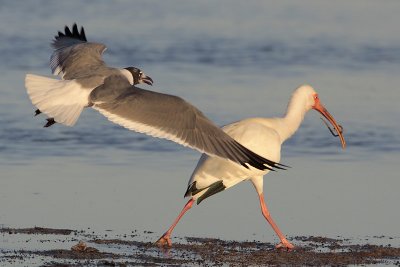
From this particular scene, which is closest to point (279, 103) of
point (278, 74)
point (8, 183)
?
point (278, 74)

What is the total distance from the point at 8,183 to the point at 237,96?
5489 mm

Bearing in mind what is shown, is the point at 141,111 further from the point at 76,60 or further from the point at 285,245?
the point at 76,60

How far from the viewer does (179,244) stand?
10148 mm

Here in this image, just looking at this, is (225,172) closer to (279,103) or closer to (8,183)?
(8,183)

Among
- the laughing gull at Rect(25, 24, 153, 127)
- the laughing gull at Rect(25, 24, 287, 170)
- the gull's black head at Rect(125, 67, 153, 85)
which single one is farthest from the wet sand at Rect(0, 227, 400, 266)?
the gull's black head at Rect(125, 67, 153, 85)

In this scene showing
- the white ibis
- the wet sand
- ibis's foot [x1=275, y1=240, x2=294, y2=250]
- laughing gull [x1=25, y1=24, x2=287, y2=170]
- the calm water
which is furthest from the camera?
the calm water

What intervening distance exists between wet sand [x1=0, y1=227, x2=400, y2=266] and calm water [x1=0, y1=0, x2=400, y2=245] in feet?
1.06

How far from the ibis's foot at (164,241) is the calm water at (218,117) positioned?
0.46m

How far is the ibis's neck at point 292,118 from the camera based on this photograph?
1153 centimetres

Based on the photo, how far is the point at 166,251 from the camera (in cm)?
984

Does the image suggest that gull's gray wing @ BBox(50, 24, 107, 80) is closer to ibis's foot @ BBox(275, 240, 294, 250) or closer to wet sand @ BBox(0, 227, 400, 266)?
wet sand @ BBox(0, 227, 400, 266)

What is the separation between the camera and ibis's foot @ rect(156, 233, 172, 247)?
1002 cm

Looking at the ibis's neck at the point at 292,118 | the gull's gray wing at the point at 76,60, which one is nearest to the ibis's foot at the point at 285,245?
the ibis's neck at the point at 292,118

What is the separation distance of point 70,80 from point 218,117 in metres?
4.83
